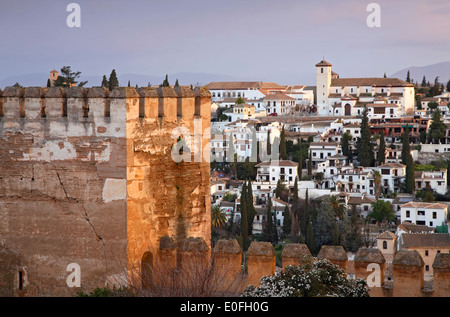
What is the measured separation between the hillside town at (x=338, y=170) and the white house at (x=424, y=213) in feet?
0.20

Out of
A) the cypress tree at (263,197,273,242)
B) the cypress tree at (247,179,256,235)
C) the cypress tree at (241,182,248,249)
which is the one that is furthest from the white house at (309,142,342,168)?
the cypress tree at (263,197,273,242)

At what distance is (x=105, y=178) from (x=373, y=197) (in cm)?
4798

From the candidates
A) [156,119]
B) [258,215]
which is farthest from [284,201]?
[156,119]

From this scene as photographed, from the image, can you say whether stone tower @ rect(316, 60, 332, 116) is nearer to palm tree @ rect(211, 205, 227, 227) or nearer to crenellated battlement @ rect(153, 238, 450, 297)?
palm tree @ rect(211, 205, 227, 227)

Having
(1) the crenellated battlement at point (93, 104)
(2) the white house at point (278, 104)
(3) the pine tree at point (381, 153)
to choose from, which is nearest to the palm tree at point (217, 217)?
(3) the pine tree at point (381, 153)

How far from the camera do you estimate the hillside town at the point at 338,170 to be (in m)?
45.3

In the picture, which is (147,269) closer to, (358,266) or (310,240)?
(358,266)

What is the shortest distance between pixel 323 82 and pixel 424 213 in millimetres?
44486

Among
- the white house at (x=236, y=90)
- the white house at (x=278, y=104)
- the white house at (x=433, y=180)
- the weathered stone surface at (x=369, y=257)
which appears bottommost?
the white house at (x=433, y=180)

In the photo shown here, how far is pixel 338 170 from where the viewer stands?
186 feet

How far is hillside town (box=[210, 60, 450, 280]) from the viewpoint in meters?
45.3

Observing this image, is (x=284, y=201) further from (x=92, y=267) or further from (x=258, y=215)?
(x=92, y=267)

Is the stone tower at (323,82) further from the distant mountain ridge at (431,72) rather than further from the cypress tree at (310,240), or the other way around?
the cypress tree at (310,240)
